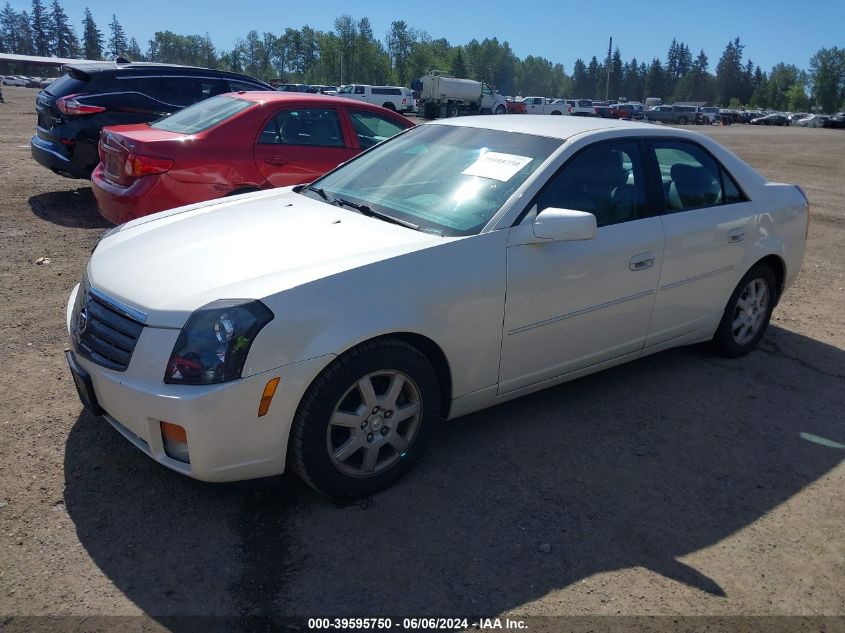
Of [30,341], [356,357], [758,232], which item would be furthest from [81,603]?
[758,232]

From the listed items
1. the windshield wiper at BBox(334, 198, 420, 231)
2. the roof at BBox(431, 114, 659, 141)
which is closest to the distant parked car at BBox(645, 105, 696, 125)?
the roof at BBox(431, 114, 659, 141)

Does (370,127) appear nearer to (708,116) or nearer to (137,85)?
Answer: (137,85)

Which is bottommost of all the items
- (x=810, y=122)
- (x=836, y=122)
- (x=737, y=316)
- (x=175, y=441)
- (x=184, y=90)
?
(x=810, y=122)

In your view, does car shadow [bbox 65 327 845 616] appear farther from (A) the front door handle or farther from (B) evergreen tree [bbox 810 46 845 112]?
(B) evergreen tree [bbox 810 46 845 112]

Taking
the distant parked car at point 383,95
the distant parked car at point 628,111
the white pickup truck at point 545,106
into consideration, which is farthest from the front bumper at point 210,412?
the distant parked car at point 628,111

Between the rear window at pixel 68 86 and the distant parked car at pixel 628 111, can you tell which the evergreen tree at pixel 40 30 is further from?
the rear window at pixel 68 86

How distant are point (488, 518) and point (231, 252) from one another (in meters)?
1.66

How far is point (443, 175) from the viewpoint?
12.8 ft

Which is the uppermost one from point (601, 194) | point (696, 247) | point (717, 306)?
point (601, 194)

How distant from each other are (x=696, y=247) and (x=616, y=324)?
83cm

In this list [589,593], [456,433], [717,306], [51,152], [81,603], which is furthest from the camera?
[51,152]

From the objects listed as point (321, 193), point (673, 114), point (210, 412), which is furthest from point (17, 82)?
point (210, 412)

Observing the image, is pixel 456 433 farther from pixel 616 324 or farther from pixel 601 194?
pixel 601 194

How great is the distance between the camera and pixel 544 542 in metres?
2.94
